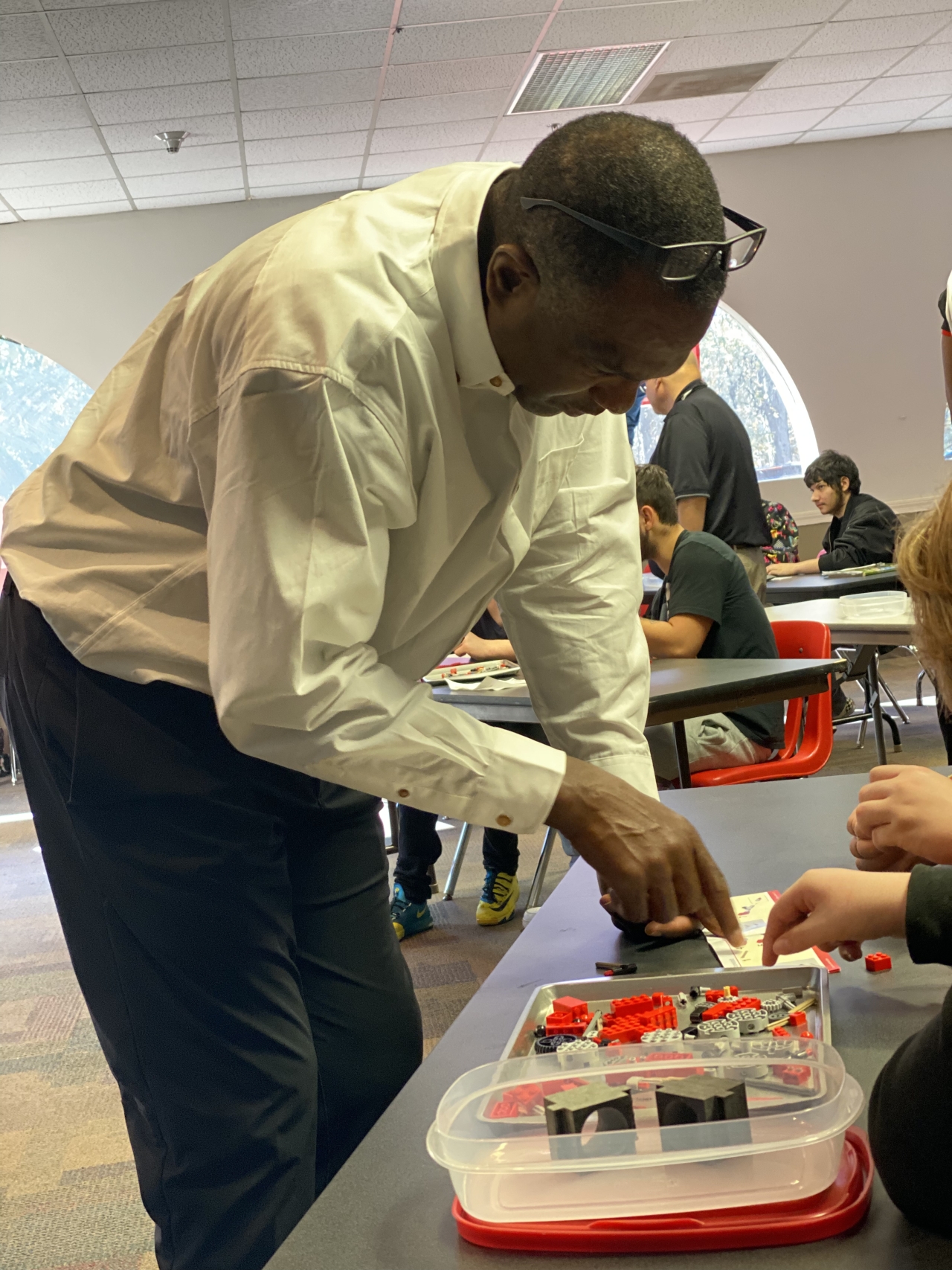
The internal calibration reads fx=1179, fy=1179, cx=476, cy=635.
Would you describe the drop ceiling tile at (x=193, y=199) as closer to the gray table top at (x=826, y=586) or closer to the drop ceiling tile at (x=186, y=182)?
the drop ceiling tile at (x=186, y=182)

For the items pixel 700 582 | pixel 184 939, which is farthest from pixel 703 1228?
pixel 700 582

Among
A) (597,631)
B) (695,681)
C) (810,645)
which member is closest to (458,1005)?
(695,681)

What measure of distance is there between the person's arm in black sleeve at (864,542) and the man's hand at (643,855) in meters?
4.59

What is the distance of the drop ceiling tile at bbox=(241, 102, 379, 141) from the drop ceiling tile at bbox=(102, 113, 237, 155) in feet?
0.33

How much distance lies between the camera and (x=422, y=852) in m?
3.27

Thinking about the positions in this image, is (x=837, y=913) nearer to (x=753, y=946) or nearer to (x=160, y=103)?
(x=753, y=946)

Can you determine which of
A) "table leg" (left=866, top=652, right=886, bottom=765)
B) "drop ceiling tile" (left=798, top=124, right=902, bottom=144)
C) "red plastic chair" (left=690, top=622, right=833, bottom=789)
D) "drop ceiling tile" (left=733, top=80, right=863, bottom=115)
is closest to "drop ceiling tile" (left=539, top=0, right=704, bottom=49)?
"drop ceiling tile" (left=733, top=80, right=863, bottom=115)

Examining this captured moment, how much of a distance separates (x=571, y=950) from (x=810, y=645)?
2286 millimetres

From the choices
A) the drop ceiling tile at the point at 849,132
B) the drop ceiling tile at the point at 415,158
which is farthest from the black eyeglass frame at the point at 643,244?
the drop ceiling tile at the point at 849,132

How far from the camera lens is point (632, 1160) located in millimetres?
634

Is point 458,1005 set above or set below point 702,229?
below

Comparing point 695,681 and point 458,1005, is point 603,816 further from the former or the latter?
point 458,1005

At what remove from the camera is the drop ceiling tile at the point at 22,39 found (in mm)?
4441

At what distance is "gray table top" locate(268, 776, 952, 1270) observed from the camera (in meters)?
0.60
